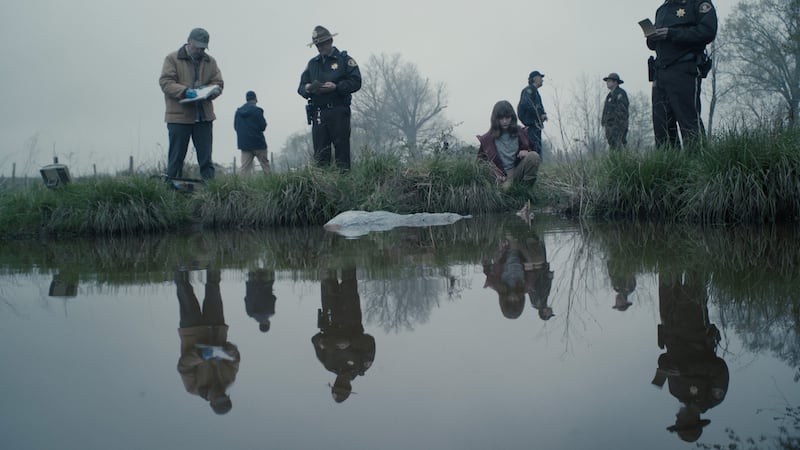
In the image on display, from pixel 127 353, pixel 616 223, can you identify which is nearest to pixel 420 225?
pixel 616 223

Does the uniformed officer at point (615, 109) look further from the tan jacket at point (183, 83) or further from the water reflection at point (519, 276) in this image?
the water reflection at point (519, 276)

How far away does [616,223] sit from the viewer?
4.43m

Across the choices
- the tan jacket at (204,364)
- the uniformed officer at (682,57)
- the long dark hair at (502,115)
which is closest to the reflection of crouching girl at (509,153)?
the long dark hair at (502,115)

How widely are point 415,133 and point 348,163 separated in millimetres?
36082

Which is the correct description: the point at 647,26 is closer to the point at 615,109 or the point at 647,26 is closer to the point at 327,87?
the point at 327,87

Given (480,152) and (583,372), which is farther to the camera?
(480,152)

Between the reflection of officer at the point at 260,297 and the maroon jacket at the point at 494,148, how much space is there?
4.78 meters

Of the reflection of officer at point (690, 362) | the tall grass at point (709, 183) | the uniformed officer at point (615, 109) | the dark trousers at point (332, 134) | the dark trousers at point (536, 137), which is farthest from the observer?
the uniformed officer at point (615, 109)

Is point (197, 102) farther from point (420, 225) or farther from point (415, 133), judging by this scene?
point (415, 133)

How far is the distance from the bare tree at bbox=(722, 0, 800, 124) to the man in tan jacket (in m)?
23.0

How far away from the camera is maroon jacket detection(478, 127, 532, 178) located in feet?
22.6

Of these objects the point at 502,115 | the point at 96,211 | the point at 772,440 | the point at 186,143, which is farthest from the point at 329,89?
the point at 772,440

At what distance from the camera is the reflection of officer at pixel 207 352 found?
1130 millimetres

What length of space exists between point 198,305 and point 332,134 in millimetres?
4823
